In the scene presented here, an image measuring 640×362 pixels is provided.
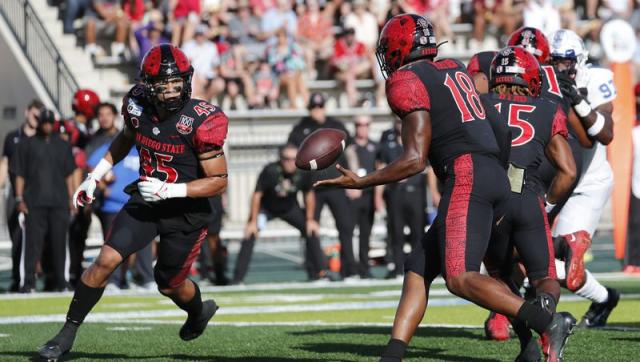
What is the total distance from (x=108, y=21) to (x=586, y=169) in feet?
38.2

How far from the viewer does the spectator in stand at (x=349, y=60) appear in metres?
19.2

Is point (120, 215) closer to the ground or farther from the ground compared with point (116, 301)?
farther from the ground

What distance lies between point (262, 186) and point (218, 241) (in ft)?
2.39

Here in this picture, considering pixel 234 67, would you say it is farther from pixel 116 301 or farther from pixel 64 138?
pixel 116 301

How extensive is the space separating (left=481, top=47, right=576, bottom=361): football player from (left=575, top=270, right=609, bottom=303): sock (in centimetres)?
124

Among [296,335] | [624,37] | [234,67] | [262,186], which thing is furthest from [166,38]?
[296,335]

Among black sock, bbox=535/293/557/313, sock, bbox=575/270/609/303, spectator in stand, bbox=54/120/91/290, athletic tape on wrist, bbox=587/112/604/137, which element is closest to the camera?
black sock, bbox=535/293/557/313

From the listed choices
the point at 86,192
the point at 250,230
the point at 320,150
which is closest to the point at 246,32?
the point at 250,230

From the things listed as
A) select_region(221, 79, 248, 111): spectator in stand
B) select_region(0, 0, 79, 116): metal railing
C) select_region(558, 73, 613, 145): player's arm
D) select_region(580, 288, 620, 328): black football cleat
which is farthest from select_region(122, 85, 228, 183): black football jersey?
select_region(221, 79, 248, 111): spectator in stand

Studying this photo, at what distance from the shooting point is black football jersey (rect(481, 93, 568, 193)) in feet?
21.0

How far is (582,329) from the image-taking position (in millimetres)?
7914

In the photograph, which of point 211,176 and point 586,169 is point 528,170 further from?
point 586,169

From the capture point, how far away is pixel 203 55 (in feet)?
59.9

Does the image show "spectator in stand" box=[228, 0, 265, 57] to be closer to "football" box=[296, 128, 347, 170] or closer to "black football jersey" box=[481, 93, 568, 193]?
"black football jersey" box=[481, 93, 568, 193]
